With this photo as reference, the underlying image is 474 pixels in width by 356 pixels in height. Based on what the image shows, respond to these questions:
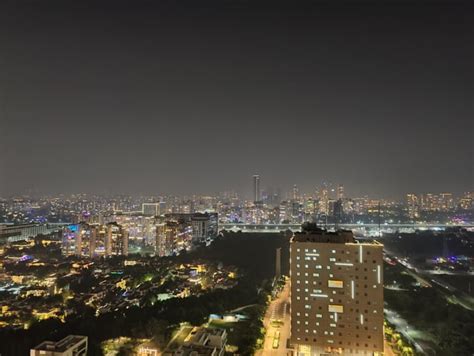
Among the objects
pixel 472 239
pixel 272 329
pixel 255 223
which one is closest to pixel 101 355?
pixel 272 329

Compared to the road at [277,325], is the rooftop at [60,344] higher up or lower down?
higher up

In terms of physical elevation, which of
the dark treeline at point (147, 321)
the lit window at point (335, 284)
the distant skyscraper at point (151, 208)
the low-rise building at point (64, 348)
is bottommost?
the dark treeline at point (147, 321)

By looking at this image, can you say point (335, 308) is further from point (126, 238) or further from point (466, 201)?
point (466, 201)

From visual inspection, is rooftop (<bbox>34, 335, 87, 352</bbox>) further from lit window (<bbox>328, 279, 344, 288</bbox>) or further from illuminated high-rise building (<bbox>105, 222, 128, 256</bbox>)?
illuminated high-rise building (<bbox>105, 222, 128, 256</bbox>)

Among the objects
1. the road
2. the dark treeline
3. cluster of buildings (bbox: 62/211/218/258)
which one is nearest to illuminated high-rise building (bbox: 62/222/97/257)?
cluster of buildings (bbox: 62/211/218/258)

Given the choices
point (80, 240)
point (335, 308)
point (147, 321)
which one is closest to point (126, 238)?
point (80, 240)

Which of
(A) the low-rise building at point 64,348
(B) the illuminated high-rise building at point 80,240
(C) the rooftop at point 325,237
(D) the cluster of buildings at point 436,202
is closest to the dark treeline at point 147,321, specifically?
(A) the low-rise building at point 64,348

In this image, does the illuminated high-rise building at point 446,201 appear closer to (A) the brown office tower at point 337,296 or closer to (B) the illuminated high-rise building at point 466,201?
(B) the illuminated high-rise building at point 466,201
